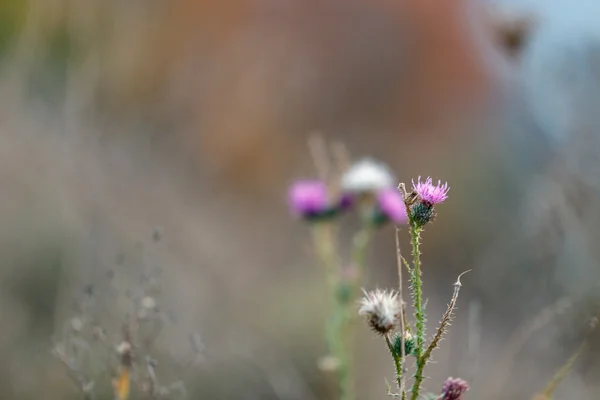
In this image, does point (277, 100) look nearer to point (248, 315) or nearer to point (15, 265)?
point (248, 315)

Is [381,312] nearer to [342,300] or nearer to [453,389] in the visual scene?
[453,389]

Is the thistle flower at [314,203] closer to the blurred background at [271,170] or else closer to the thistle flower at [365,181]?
the thistle flower at [365,181]

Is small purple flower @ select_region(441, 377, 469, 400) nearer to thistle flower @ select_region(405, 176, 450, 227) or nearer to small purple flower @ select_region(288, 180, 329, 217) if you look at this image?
thistle flower @ select_region(405, 176, 450, 227)

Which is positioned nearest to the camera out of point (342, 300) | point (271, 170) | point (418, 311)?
point (418, 311)

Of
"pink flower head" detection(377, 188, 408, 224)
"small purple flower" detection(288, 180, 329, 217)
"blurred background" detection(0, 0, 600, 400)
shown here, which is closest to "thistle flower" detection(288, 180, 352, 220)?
"small purple flower" detection(288, 180, 329, 217)

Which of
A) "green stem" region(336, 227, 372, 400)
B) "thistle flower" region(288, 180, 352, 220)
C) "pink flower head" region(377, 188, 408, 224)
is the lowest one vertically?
"green stem" region(336, 227, 372, 400)

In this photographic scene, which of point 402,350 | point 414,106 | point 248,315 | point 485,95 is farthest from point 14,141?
point 485,95

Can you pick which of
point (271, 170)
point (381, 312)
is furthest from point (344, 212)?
point (271, 170)
